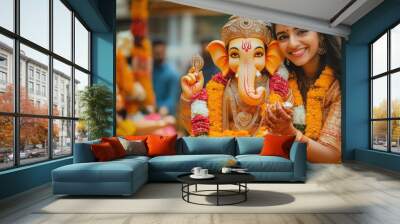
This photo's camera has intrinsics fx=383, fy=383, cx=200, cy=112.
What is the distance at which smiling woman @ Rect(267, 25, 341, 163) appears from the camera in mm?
9258

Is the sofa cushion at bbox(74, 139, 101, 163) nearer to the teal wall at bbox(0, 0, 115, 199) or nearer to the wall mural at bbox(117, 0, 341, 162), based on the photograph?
the teal wall at bbox(0, 0, 115, 199)

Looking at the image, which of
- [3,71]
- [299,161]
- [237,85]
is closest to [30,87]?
[3,71]

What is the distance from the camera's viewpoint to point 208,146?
6887mm

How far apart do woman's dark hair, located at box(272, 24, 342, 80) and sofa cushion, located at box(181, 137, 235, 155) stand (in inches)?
134

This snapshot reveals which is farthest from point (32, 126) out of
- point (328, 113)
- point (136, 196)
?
point (328, 113)

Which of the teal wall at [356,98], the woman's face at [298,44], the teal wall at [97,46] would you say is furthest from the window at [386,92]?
the teal wall at [97,46]

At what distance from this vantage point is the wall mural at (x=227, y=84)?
30.6 feet

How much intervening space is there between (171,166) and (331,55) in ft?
17.5

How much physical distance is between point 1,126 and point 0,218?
1.45m

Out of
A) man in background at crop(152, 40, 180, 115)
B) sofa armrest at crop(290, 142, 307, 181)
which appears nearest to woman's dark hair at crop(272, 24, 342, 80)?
man in background at crop(152, 40, 180, 115)

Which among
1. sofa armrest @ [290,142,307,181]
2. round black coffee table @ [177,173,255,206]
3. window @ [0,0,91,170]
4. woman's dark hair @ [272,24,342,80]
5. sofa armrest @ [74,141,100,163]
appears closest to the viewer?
round black coffee table @ [177,173,255,206]

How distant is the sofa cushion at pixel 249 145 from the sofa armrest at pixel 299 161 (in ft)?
2.54

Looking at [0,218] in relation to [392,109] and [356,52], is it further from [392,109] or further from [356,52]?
[356,52]

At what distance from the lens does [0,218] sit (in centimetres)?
382
